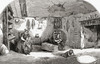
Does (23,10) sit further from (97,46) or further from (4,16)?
(97,46)

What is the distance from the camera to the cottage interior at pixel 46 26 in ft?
11.3

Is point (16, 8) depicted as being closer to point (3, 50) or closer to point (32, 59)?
point (3, 50)

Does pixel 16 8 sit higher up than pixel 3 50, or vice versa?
pixel 16 8

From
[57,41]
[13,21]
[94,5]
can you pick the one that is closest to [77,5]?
[94,5]

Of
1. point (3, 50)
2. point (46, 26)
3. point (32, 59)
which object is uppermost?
point (46, 26)

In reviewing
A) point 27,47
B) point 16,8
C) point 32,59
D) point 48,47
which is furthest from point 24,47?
point 16,8

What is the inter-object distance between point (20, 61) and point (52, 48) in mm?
425

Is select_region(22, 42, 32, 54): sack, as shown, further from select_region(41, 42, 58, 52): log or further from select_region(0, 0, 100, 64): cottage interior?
select_region(41, 42, 58, 52): log

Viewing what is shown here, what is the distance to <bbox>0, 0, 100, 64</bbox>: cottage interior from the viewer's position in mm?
3430

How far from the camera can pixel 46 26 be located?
3.47m

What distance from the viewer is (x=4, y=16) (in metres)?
3.44

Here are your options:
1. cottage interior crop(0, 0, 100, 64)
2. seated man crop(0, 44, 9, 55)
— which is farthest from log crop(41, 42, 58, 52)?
seated man crop(0, 44, 9, 55)

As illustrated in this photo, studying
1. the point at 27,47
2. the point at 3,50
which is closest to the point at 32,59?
the point at 27,47

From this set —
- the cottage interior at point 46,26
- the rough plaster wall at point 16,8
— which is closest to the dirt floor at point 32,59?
the cottage interior at point 46,26
